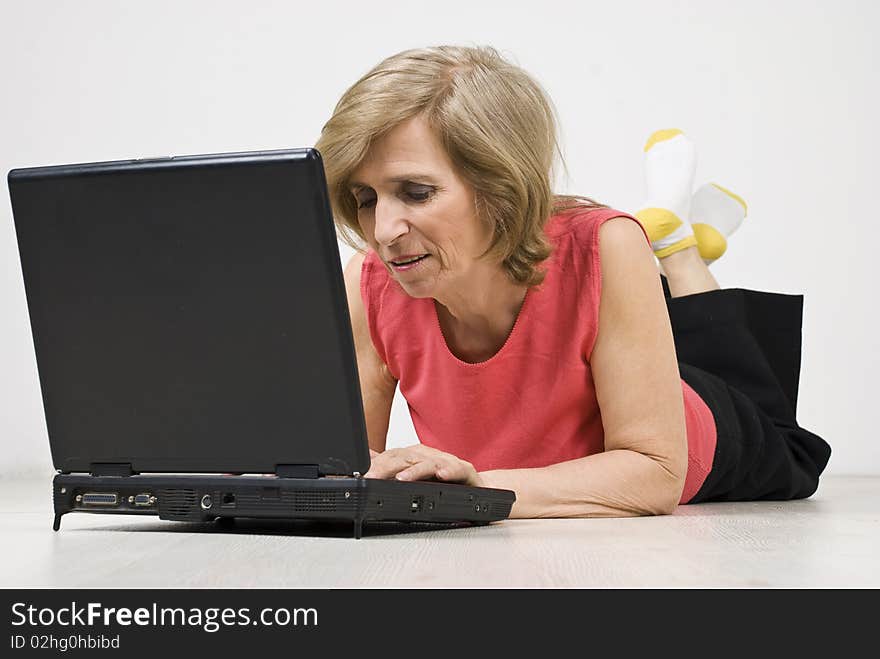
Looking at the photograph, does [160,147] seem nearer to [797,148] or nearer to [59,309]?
[797,148]

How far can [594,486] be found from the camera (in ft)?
4.95

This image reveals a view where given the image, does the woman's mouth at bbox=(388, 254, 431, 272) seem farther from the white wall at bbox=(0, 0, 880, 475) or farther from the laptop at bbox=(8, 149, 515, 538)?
the white wall at bbox=(0, 0, 880, 475)

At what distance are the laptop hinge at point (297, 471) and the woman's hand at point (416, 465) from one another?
15 centimetres

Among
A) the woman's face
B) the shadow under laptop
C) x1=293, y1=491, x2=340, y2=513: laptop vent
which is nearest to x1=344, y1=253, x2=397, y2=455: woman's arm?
the woman's face

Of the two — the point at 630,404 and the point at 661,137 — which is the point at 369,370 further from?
the point at 661,137

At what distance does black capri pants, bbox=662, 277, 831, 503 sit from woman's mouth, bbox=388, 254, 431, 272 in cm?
71

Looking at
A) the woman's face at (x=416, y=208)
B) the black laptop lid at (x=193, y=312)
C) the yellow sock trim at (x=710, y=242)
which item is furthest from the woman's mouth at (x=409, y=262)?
the yellow sock trim at (x=710, y=242)

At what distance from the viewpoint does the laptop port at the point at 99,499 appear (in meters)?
1.23

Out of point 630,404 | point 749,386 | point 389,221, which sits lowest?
point 749,386

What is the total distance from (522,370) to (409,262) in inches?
11.5

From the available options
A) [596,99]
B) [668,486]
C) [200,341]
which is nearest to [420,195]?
[200,341]
